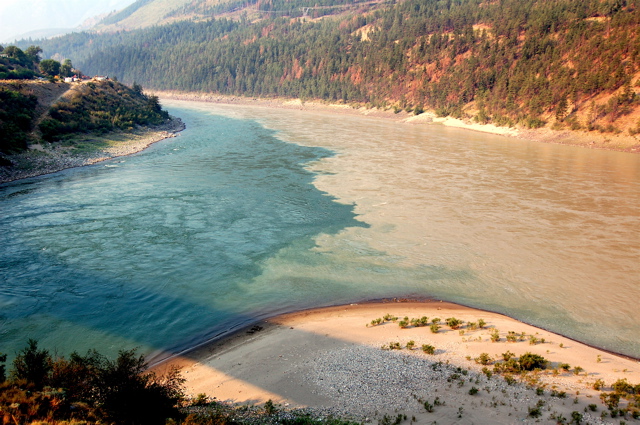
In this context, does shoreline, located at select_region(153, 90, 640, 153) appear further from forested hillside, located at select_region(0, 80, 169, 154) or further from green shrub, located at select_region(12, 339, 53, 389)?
green shrub, located at select_region(12, 339, 53, 389)

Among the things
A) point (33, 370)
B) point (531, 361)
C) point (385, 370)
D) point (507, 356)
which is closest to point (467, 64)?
point (507, 356)

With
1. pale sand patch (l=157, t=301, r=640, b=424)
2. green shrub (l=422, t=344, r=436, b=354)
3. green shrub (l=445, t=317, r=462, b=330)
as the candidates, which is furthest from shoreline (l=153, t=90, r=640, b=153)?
green shrub (l=422, t=344, r=436, b=354)

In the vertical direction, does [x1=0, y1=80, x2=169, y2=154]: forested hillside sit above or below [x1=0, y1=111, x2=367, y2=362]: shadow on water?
above

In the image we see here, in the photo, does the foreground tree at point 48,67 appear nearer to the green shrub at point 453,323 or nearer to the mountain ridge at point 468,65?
the mountain ridge at point 468,65

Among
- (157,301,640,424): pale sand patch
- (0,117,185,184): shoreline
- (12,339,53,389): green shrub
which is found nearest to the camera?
(12,339,53,389): green shrub

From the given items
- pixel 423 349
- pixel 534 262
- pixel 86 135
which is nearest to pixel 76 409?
pixel 423 349

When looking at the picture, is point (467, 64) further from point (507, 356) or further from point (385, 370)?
point (385, 370)
